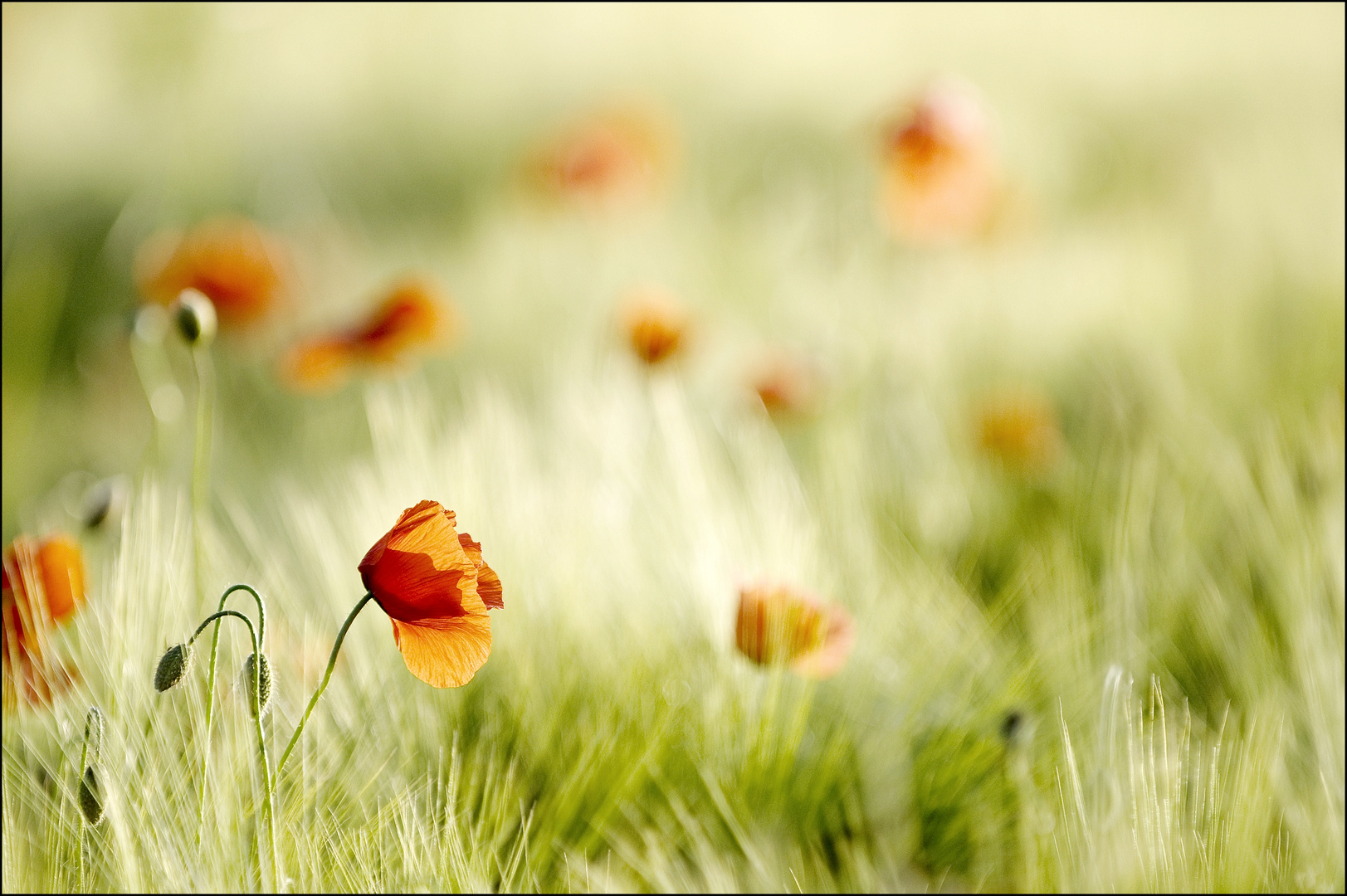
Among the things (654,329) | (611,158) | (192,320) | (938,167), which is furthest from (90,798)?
(611,158)

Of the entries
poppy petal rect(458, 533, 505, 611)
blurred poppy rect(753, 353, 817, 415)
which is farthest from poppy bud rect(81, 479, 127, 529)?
blurred poppy rect(753, 353, 817, 415)

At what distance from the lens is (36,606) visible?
44 centimetres

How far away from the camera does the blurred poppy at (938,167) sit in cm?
90

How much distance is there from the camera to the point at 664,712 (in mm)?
519

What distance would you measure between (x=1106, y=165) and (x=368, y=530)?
1.75 m

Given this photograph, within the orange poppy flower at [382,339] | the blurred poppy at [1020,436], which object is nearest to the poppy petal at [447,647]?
the orange poppy flower at [382,339]

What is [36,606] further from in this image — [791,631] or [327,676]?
[791,631]

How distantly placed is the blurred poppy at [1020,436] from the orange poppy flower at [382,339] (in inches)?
18.4

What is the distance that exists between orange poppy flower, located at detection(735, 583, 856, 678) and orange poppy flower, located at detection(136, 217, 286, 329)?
65cm

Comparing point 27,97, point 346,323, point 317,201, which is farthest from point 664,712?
point 27,97

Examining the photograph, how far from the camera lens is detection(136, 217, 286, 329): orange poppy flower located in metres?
0.92

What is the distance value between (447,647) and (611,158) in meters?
1.06

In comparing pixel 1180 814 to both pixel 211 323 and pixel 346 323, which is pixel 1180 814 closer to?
pixel 211 323

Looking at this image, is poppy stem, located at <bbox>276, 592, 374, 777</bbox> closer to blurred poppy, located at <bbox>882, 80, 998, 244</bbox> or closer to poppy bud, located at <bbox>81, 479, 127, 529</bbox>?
poppy bud, located at <bbox>81, 479, 127, 529</bbox>
